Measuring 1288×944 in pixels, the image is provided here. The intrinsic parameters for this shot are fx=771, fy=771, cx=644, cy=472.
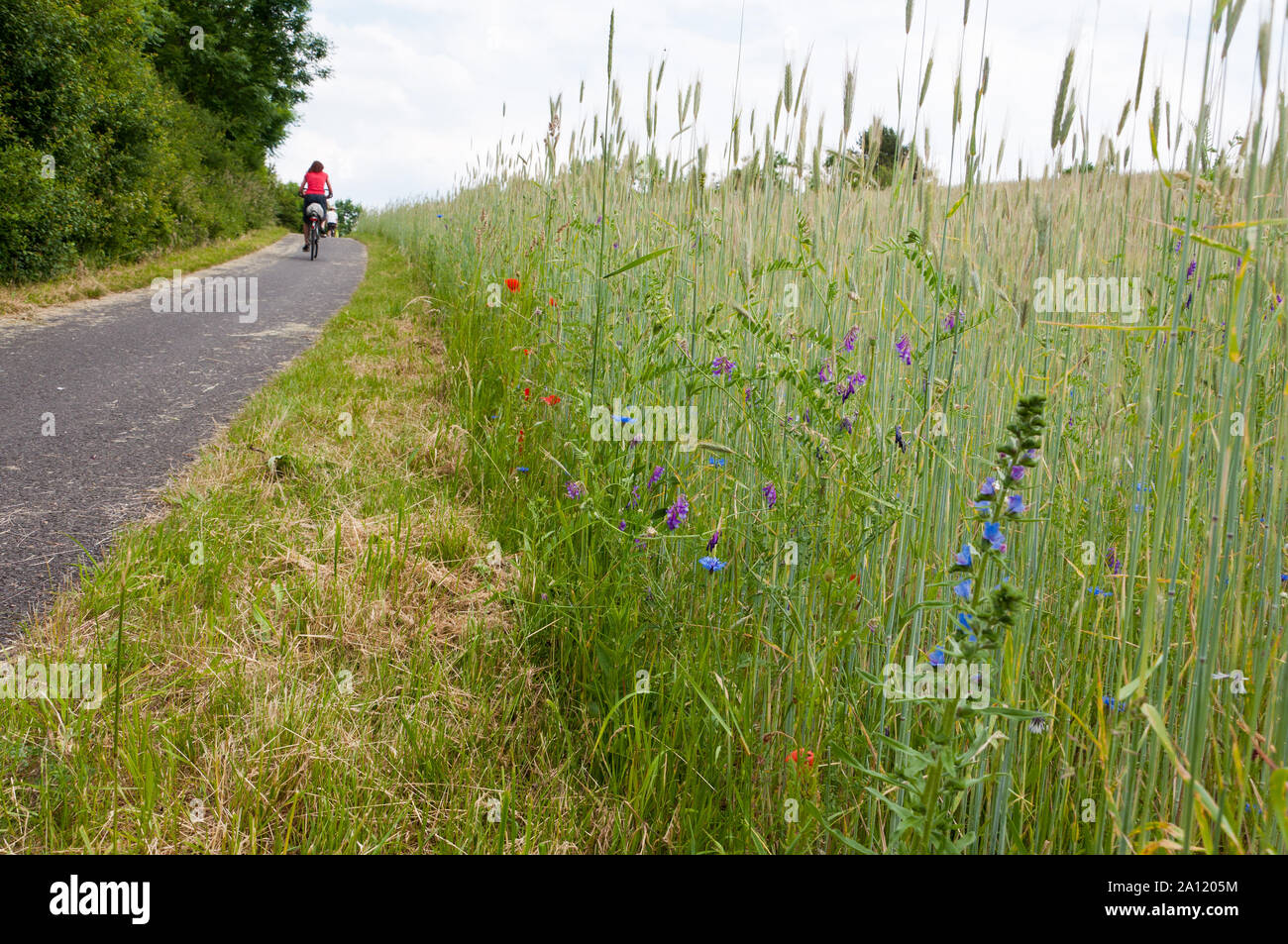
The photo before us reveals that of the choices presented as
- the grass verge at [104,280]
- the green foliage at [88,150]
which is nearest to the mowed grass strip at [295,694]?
the grass verge at [104,280]

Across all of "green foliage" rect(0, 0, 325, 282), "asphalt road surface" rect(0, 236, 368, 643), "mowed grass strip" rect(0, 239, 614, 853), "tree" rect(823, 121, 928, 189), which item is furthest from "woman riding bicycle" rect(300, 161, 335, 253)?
"tree" rect(823, 121, 928, 189)

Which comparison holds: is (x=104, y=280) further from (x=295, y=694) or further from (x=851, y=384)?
(x=851, y=384)

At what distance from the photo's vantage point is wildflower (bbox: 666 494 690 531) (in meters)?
1.59

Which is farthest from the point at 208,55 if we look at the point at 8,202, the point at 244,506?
the point at 244,506

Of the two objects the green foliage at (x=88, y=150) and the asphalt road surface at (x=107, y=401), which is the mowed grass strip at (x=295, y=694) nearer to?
the asphalt road surface at (x=107, y=401)

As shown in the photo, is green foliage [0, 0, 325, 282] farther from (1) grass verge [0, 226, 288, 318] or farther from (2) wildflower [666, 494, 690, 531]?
(2) wildflower [666, 494, 690, 531]

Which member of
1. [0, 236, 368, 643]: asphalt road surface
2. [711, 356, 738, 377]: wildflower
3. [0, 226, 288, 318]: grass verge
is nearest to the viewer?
[711, 356, 738, 377]: wildflower

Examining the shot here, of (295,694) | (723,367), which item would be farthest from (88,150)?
(723,367)

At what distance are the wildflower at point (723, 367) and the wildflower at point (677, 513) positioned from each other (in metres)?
0.28

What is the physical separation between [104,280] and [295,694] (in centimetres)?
743

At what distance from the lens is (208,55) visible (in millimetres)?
17312

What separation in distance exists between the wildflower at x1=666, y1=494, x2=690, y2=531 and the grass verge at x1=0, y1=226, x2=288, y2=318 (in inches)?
235
